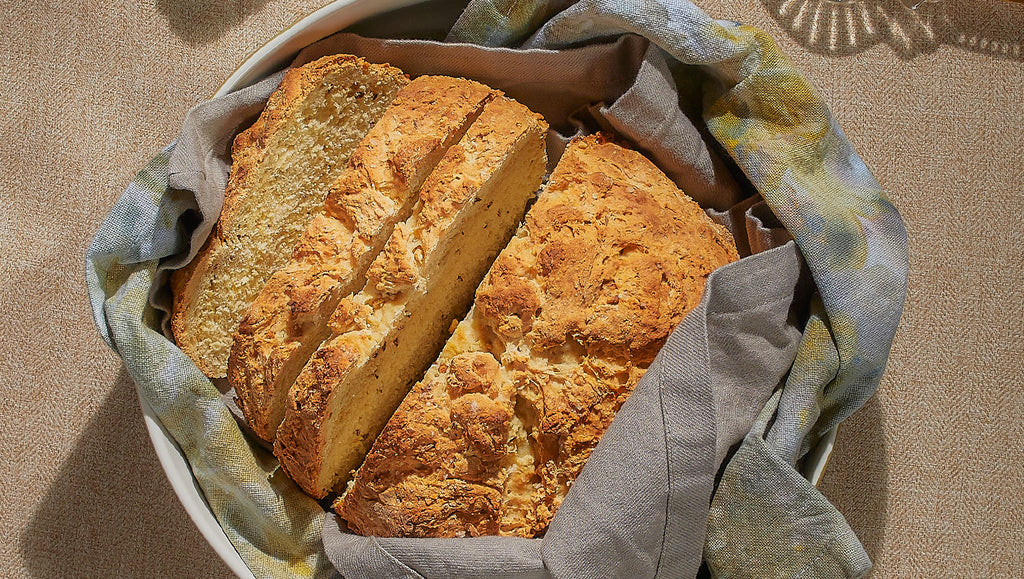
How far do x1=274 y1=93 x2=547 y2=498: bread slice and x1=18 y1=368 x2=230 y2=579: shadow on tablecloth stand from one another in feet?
1.45

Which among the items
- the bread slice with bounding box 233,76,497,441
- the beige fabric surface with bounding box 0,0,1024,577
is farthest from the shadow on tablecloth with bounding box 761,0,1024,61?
the bread slice with bounding box 233,76,497,441

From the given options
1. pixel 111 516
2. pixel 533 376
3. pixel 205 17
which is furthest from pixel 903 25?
pixel 111 516

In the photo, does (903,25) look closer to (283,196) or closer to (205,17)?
(283,196)

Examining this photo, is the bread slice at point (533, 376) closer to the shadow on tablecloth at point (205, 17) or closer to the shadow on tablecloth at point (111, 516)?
the shadow on tablecloth at point (111, 516)

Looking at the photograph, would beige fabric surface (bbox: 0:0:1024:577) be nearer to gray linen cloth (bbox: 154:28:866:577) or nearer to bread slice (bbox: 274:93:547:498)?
gray linen cloth (bbox: 154:28:866:577)

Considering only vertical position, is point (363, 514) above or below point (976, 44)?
below

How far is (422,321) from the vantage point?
4.27 ft

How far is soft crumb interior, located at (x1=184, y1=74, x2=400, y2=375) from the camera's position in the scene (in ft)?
4.42

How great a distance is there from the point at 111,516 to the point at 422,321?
31.2 inches

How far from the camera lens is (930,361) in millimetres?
1591

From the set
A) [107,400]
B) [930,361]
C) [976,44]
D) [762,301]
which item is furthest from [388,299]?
[976,44]

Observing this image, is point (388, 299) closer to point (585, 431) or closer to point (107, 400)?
point (585, 431)

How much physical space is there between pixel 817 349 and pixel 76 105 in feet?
4.83

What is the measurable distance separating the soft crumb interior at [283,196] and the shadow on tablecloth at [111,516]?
1.12 ft
